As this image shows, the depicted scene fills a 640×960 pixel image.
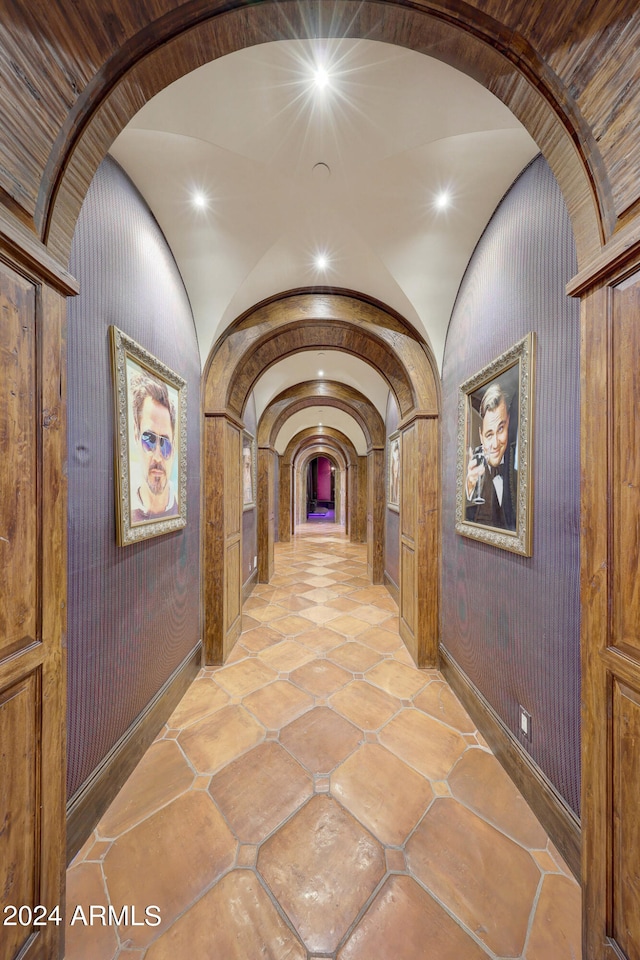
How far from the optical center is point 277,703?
2.38m

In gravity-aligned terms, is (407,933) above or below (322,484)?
below

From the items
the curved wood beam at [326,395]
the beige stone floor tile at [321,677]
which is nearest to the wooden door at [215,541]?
the beige stone floor tile at [321,677]

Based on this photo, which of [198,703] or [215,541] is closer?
[198,703]

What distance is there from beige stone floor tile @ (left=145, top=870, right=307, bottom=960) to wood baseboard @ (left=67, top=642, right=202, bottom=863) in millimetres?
594

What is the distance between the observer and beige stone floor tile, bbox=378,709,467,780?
1.83 m

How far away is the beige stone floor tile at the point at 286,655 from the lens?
9.50 feet

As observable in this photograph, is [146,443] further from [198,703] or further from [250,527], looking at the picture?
[250,527]

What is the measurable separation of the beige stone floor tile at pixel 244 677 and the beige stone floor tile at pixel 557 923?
1.92 metres

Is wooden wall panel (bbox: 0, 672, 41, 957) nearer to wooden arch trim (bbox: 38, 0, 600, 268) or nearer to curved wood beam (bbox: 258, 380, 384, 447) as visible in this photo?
wooden arch trim (bbox: 38, 0, 600, 268)

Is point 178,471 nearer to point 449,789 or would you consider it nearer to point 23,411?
point 23,411

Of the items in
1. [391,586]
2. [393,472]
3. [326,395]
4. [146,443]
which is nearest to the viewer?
[146,443]

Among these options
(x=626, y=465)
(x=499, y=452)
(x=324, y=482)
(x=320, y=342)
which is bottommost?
(x=324, y=482)

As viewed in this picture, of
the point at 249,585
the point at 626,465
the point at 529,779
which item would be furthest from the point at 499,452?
the point at 249,585

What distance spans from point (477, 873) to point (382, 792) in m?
0.48
